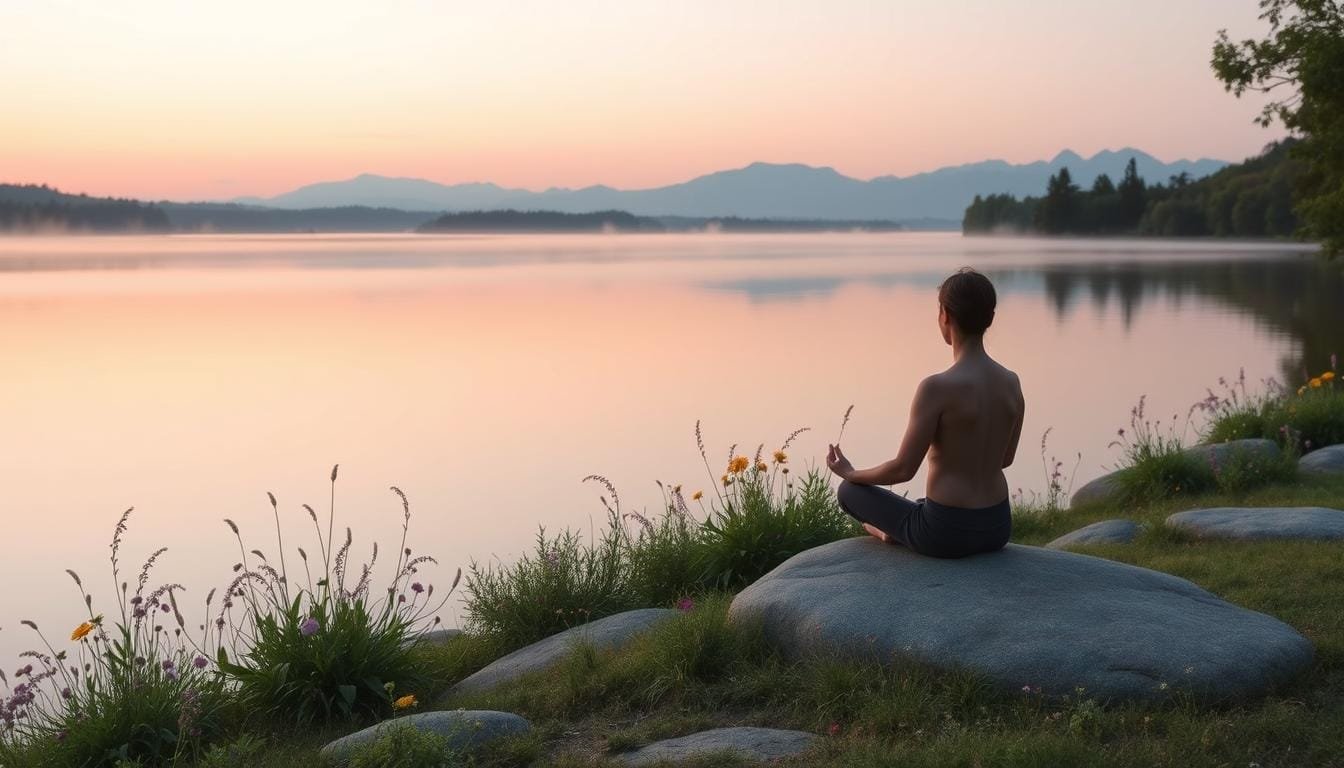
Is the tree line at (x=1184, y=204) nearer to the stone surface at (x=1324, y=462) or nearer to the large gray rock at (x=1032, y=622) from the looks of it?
the stone surface at (x=1324, y=462)

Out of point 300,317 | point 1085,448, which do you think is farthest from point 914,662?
point 300,317

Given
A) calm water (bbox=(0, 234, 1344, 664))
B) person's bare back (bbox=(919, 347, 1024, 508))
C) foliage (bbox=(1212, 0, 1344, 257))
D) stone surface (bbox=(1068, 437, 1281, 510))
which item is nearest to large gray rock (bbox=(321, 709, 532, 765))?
person's bare back (bbox=(919, 347, 1024, 508))

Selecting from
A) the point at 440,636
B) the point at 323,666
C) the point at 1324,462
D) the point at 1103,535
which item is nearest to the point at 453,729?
the point at 323,666

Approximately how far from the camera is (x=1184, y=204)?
14950cm

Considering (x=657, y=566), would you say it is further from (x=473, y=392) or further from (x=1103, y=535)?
(x=473, y=392)

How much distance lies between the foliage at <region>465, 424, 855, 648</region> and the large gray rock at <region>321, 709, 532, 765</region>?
261cm

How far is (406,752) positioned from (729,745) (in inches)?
60.9

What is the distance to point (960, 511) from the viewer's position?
7.09m

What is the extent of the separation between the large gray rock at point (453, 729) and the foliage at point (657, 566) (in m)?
2.61

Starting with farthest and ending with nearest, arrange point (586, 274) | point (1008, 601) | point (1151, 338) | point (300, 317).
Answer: point (586, 274) < point (300, 317) < point (1151, 338) < point (1008, 601)

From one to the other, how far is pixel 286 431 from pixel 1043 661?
1679cm

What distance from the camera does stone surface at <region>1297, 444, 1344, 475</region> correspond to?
42.1ft

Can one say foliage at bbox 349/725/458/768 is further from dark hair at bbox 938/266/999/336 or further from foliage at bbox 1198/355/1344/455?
foliage at bbox 1198/355/1344/455

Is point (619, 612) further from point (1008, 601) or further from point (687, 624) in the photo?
point (1008, 601)
